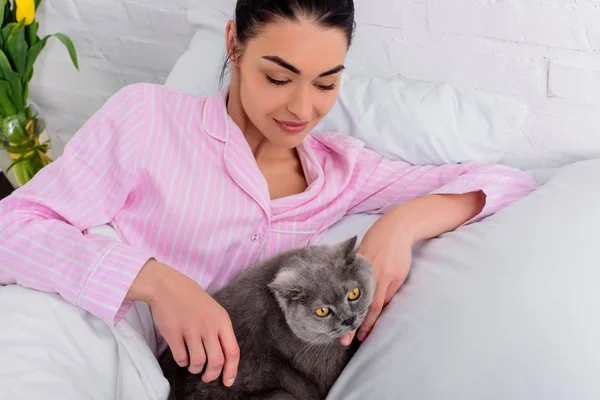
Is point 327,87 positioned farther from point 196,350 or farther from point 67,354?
point 67,354

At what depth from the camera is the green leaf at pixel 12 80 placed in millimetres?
1444

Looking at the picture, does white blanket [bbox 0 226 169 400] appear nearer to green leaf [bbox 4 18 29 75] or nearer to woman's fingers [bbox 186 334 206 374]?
woman's fingers [bbox 186 334 206 374]

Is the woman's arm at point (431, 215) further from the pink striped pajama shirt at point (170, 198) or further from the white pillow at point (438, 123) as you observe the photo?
the white pillow at point (438, 123)

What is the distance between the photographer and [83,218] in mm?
967

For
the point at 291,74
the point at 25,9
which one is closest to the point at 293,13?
the point at 291,74

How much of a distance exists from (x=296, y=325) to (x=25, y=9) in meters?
1.14

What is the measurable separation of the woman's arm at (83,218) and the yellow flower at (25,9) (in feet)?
2.00

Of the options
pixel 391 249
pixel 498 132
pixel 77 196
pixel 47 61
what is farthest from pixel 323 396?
pixel 47 61

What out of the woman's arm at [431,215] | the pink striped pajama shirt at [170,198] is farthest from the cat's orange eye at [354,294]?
the pink striped pajama shirt at [170,198]

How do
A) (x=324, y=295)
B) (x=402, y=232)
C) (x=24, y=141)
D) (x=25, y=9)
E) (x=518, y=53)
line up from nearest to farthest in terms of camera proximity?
(x=324, y=295) → (x=402, y=232) → (x=518, y=53) → (x=25, y=9) → (x=24, y=141)

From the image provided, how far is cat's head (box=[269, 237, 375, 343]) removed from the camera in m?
0.87

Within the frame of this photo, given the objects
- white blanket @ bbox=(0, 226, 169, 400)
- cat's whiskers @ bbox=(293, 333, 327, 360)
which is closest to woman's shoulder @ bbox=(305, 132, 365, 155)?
cat's whiskers @ bbox=(293, 333, 327, 360)

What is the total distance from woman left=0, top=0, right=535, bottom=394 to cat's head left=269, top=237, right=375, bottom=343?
36 mm

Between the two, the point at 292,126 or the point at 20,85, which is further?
the point at 20,85
